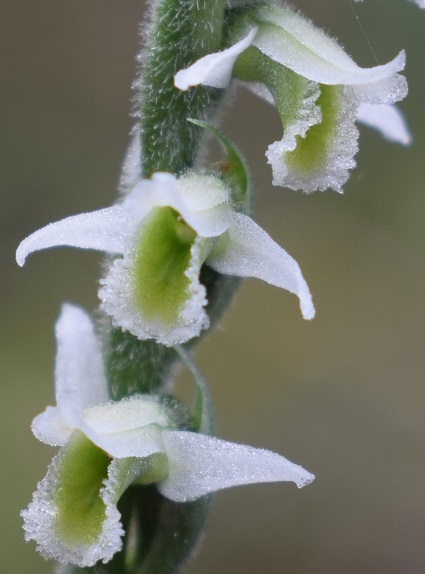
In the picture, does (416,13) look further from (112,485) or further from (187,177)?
(112,485)

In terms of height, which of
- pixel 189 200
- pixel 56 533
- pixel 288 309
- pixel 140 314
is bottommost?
pixel 288 309

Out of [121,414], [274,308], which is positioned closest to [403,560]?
[274,308]

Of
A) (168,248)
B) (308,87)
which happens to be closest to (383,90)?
(308,87)

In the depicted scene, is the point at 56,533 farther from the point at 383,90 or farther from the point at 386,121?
the point at 386,121

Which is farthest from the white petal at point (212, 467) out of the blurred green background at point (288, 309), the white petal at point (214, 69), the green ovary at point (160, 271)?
the blurred green background at point (288, 309)

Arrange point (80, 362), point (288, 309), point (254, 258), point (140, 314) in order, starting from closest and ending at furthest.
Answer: point (140, 314) < point (254, 258) < point (80, 362) < point (288, 309)
